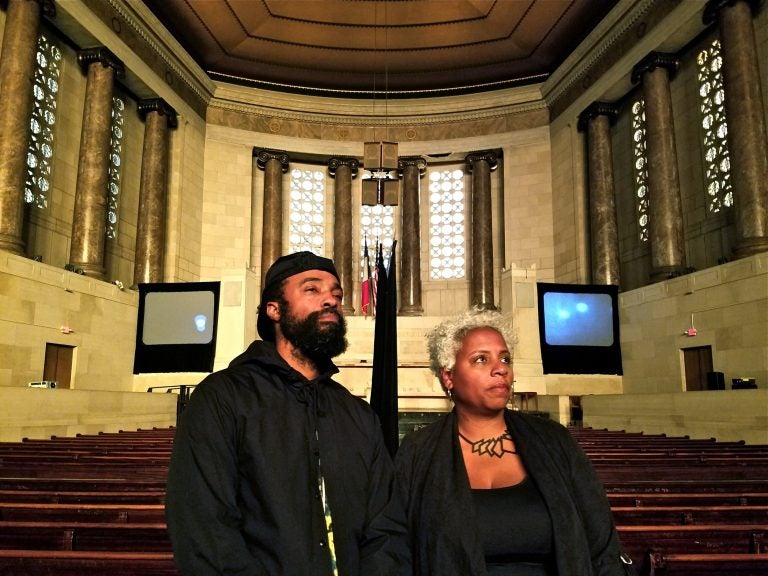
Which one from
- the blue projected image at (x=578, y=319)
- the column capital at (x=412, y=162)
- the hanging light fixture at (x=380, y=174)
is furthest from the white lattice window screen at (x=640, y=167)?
the hanging light fixture at (x=380, y=174)

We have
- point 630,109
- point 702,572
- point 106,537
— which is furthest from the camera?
point 630,109

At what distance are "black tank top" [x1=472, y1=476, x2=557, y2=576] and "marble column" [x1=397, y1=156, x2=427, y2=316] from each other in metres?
17.6

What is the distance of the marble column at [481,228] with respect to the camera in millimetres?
19250

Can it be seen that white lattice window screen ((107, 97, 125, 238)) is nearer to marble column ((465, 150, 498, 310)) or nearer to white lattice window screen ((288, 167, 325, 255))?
white lattice window screen ((288, 167, 325, 255))

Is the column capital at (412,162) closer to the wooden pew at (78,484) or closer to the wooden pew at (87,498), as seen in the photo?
the wooden pew at (78,484)

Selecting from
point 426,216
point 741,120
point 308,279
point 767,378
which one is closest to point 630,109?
point 741,120

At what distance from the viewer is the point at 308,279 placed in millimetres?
2035

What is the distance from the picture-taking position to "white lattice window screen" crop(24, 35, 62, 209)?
13750mm

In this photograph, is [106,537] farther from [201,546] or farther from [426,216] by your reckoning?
[426,216]

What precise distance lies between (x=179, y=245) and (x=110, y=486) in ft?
46.8

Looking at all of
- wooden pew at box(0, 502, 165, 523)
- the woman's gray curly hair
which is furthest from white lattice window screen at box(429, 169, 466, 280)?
the woman's gray curly hair

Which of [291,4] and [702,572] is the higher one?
[291,4]

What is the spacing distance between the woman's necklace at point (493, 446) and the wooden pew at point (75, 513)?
1.76 meters

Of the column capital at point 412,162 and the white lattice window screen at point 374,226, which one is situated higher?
the column capital at point 412,162
